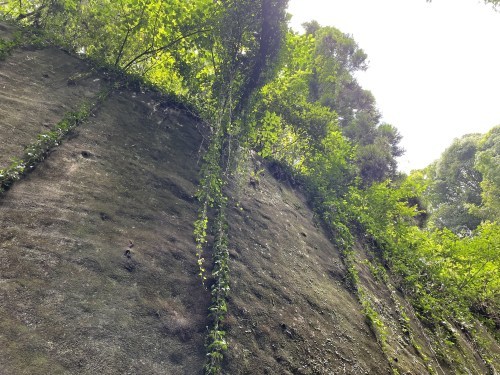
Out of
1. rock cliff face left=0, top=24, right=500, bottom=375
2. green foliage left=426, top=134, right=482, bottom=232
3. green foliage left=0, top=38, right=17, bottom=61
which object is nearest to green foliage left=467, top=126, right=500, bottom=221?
green foliage left=426, top=134, right=482, bottom=232

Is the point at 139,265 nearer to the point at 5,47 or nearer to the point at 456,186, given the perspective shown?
the point at 5,47

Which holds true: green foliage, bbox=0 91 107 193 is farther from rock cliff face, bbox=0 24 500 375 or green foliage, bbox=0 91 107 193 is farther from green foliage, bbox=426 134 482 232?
green foliage, bbox=426 134 482 232

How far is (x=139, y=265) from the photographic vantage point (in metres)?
5.38

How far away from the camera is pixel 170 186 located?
24.3ft

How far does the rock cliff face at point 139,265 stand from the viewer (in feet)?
13.3

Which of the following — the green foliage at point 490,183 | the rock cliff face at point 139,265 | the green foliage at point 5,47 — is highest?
the green foliage at point 490,183

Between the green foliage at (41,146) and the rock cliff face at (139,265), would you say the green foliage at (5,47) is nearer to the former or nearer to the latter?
the rock cliff face at (139,265)

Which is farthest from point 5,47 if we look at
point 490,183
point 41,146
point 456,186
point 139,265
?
point 456,186

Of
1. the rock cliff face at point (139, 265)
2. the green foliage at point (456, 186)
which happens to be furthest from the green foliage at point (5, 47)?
the green foliage at point (456, 186)

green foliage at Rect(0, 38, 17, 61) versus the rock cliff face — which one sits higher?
green foliage at Rect(0, 38, 17, 61)

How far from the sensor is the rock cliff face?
13.3 feet

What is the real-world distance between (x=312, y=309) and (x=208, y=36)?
25.4 feet

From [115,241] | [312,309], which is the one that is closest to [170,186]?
[115,241]

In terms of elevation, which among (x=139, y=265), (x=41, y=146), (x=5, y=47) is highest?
(x=5, y=47)
